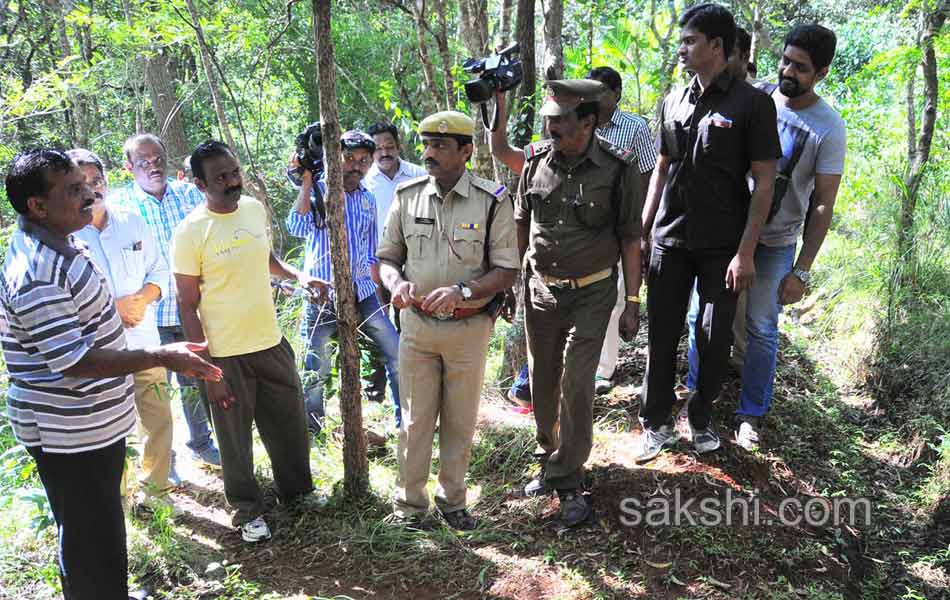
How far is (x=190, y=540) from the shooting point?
342 centimetres

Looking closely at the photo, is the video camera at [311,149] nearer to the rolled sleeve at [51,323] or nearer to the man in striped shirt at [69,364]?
the man in striped shirt at [69,364]

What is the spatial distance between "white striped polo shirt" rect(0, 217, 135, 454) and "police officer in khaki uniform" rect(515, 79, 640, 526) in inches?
73.7

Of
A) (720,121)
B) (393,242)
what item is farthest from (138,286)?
(720,121)

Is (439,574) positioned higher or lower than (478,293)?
lower

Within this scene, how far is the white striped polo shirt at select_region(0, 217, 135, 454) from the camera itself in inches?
88.7

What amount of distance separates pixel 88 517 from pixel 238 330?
1049 mm

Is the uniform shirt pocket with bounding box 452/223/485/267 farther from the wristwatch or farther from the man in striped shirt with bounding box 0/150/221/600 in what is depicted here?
the wristwatch

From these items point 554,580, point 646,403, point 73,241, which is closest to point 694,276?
point 646,403

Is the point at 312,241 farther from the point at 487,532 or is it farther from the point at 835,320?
the point at 835,320

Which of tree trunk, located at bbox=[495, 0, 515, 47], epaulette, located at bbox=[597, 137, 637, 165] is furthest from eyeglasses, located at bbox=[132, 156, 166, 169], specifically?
epaulette, located at bbox=[597, 137, 637, 165]

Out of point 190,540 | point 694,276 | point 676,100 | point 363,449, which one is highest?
point 676,100

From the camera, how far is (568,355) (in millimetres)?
3227

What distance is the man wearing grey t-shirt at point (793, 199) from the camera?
137 inches

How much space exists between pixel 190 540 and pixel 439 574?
1338 millimetres
